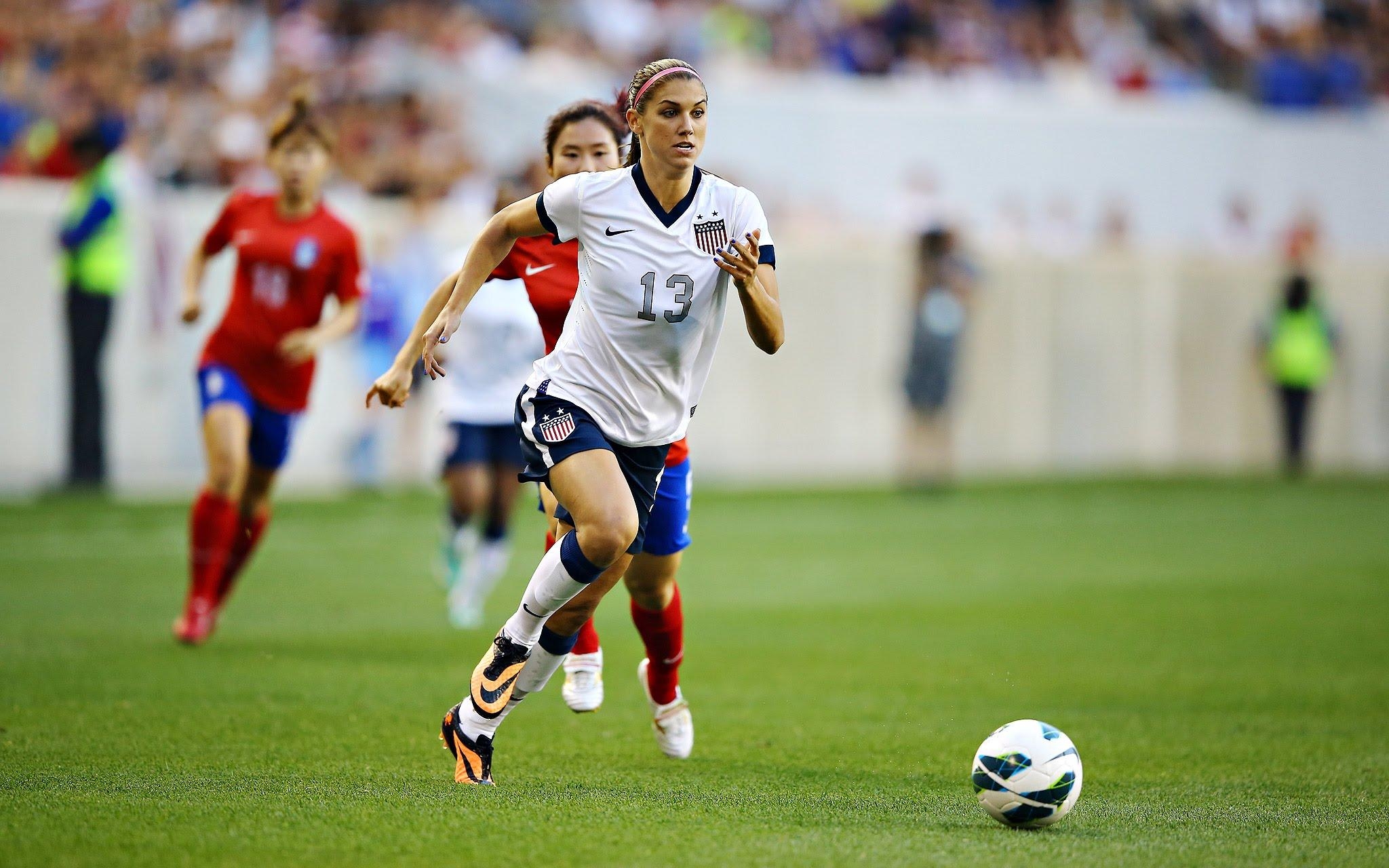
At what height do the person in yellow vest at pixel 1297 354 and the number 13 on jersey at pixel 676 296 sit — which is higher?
the number 13 on jersey at pixel 676 296

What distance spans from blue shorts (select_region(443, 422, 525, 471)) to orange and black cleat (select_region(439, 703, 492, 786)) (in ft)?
15.9

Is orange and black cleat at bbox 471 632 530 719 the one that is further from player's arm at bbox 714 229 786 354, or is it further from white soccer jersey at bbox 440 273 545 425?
white soccer jersey at bbox 440 273 545 425

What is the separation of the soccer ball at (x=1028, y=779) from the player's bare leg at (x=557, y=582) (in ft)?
4.59

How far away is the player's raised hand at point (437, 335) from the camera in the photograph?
6039 mm

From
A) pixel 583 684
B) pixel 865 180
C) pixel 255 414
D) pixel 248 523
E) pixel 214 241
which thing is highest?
pixel 865 180

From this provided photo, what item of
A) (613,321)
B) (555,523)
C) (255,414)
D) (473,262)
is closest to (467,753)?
(555,523)

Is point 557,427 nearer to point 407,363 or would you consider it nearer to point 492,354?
point 407,363

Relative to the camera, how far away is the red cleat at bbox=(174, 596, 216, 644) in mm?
9422

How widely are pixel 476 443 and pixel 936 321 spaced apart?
1216cm

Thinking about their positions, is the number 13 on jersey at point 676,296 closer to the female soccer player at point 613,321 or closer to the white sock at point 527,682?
the female soccer player at point 613,321

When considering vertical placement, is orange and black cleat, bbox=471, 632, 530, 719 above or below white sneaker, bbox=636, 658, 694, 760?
above

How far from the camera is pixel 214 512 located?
9.45 meters

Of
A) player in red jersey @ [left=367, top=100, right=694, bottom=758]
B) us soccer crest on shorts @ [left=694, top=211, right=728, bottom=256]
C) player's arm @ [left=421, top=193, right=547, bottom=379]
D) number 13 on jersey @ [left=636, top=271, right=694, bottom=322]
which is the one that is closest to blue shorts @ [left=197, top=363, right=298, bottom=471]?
player in red jersey @ [left=367, top=100, right=694, bottom=758]

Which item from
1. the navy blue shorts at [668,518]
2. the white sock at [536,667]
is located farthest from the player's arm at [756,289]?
the white sock at [536,667]
